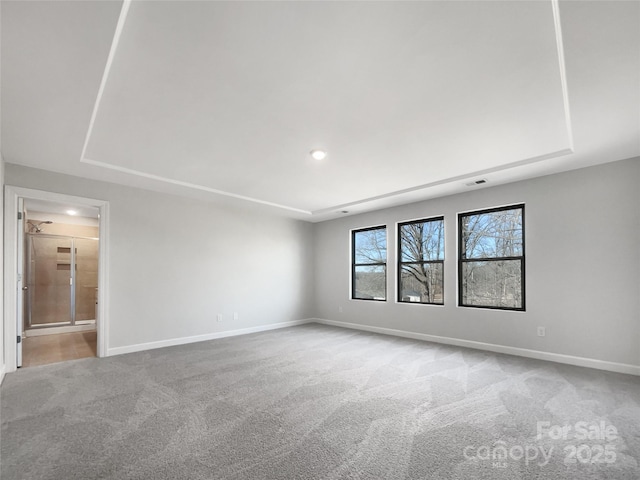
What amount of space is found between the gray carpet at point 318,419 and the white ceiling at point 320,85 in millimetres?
2509

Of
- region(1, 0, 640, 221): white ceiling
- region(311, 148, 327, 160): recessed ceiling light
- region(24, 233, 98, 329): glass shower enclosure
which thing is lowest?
region(24, 233, 98, 329): glass shower enclosure

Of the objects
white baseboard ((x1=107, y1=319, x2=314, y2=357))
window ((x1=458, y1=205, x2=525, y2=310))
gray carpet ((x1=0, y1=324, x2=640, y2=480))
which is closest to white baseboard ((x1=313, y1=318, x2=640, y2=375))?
gray carpet ((x1=0, y1=324, x2=640, y2=480))

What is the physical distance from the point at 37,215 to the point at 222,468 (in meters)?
7.01

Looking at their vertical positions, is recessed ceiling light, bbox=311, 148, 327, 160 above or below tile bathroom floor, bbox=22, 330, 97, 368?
above

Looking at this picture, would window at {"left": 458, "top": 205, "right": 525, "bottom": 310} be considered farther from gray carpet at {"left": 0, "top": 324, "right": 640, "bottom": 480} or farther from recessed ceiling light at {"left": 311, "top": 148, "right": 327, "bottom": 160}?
recessed ceiling light at {"left": 311, "top": 148, "right": 327, "bottom": 160}

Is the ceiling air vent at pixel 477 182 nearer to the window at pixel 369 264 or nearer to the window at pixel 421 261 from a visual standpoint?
the window at pixel 421 261

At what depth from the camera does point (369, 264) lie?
6.57 m

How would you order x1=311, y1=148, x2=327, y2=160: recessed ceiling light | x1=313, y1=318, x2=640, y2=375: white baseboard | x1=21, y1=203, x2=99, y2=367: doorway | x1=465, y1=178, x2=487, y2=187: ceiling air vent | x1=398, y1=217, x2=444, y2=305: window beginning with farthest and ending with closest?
x1=21, y1=203, x2=99, y2=367: doorway < x1=398, y1=217, x2=444, y2=305: window < x1=465, y1=178, x2=487, y2=187: ceiling air vent < x1=313, y1=318, x2=640, y2=375: white baseboard < x1=311, y1=148, x2=327, y2=160: recessed ceiling light

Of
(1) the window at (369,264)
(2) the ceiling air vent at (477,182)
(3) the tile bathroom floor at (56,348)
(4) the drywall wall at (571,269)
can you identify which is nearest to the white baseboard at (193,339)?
(3) the tile bathroom floor at (56,348)

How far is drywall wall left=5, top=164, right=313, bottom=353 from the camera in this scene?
4535 millimetres

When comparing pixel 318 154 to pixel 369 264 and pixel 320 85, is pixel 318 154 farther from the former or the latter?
pixel 369 264

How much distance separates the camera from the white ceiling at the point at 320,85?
5.55 feet

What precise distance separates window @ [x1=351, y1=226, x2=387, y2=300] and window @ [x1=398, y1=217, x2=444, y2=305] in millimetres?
406

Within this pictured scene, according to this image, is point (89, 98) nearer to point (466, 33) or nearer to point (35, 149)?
point (35, 149)
